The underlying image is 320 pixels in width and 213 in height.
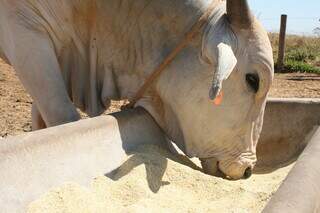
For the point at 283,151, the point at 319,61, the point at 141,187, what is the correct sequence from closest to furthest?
the point at 141,187, the point at 283,151, the point at 319,61

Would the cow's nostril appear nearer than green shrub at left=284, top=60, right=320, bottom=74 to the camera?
Yes

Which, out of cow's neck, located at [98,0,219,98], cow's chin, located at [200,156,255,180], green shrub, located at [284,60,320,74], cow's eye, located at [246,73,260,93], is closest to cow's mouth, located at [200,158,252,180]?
cow's chin, located at [200,156,255,180]

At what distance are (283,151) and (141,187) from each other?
145 cm

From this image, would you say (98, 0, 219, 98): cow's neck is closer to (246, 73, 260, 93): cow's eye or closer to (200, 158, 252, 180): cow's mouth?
(246, 73, 260, 93): cow's eye

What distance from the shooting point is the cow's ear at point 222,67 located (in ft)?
6.43

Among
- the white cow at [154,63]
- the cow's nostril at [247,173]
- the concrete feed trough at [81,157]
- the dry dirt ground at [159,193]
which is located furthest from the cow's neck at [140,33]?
the cow's nostril at [247,173]

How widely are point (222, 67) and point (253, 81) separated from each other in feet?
1.25

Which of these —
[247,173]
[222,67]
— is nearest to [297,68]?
[247,173]

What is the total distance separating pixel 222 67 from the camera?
209 cm

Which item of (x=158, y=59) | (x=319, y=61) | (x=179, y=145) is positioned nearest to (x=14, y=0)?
(x=158, y=59)

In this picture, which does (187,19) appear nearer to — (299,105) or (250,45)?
(250,45)

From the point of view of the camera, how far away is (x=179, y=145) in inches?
100

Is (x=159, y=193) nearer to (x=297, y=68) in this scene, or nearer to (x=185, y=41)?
(x=185, y=41)

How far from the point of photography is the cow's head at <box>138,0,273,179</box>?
2385 millimetres
